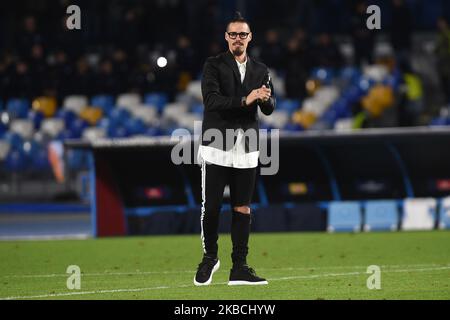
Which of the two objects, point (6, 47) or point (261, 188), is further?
point (6, 47)

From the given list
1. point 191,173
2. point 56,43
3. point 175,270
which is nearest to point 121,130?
point 56,43

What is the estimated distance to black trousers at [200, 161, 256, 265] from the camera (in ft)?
34.2

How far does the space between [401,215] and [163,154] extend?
362cm

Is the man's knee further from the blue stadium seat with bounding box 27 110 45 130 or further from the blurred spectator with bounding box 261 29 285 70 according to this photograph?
the blue stadium seat with bounding box 27 110 45 130

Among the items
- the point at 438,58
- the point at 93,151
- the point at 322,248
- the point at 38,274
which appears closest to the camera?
the point at 38,274

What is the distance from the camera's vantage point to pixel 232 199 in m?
10.5

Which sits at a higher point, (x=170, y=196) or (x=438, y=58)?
(x=438, y=58)

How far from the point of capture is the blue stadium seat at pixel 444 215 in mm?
17859

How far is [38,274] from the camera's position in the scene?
484 inches

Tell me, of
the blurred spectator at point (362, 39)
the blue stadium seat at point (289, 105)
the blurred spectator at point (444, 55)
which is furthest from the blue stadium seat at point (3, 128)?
the blurred spectator at point (444, 55)

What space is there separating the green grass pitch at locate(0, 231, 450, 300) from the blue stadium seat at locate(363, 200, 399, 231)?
0.71 m

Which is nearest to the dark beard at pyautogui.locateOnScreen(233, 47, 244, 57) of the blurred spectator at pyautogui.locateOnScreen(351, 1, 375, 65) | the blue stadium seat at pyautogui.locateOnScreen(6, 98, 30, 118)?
the blurred spectator at pyautogui.locateOnScreen(351, 1, 375, 65)

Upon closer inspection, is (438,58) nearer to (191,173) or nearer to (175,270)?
(191,173)

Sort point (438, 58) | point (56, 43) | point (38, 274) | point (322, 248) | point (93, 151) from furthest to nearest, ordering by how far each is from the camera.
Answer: point (56, 43) → point (438, 58) → point (93, 151) → point (322, 248) → point (38, 274)
